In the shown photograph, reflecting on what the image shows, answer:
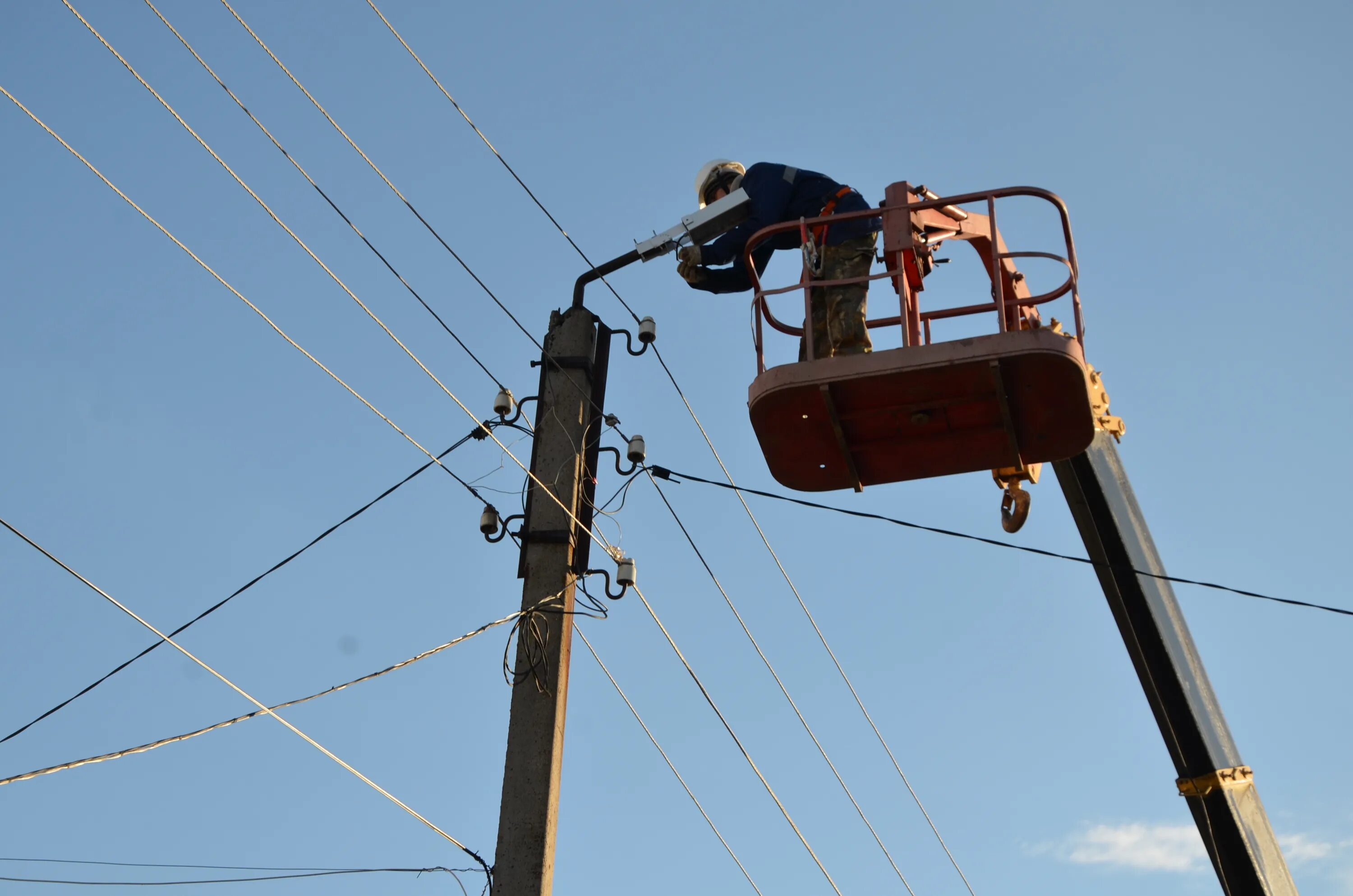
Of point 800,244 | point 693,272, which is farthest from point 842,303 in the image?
point 693,272

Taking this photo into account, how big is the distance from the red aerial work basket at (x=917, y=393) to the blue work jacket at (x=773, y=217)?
0.27 m

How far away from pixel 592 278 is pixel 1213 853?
5.65 meters

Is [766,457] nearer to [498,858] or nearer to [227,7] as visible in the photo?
[498,858]

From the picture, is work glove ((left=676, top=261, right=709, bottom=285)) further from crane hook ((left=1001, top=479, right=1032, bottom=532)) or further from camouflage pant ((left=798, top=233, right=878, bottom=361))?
crane hook ((left=1001, top=479, right=1032, bottom=532))

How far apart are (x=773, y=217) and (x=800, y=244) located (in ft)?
0.88

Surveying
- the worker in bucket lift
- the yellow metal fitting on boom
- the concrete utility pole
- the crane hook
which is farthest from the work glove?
the yellow metal fitting on boom

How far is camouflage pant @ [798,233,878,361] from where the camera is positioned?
7586mm

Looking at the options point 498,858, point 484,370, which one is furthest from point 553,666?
point 484,370

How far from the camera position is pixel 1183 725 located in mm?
9602

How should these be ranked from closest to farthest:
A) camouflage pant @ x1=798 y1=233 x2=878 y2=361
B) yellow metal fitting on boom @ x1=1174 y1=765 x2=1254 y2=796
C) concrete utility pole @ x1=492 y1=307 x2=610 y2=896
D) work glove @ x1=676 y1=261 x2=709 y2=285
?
concrete utility pole @ x1=492 y1=307 x2=610 y2=896 → camouflage pant @ x1=798 y1=233 x2=878 y2=361 → work glove @ x1=676 y1=261 x2=709 y2=285 → yellow metal fitting on boom @ x1=1174 y1=765 x2=1254 y2=796

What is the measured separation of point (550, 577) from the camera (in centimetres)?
732

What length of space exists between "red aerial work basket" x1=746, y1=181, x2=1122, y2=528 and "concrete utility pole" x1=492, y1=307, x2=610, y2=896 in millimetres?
1070

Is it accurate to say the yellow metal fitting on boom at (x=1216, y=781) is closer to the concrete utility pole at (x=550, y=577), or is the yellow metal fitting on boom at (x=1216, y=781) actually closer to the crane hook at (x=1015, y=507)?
the crane hook at (x=1015, y=507)

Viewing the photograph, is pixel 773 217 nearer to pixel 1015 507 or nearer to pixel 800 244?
pixel 800 244
